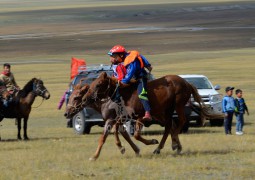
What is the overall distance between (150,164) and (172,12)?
116m

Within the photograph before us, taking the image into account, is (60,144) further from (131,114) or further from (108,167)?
(108,167)

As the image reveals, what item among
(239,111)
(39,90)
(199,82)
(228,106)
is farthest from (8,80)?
(199,82)

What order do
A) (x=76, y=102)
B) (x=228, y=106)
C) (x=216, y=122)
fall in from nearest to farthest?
(x=76, y=102), (x=228, y=106), (x=216, y=122)

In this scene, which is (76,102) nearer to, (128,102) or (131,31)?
(128,102)

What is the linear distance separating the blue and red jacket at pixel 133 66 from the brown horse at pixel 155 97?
236mm

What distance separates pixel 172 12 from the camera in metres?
128

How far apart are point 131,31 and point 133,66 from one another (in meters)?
76.5

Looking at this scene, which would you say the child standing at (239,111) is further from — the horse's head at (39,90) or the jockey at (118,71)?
the jockey at (118,71)

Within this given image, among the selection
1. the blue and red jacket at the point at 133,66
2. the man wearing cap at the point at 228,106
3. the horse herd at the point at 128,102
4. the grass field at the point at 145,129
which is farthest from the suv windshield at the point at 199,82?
the blue and red jacket at the point at 133,66

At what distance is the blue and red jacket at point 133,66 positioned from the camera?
1452 cm

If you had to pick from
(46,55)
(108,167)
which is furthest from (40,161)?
(46,55)

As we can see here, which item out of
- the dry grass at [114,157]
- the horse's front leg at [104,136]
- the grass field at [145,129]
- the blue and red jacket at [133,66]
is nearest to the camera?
the dry grass at [114,157]

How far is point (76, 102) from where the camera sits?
14.7 m

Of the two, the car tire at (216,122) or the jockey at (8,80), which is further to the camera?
the car tire at (216,122)
